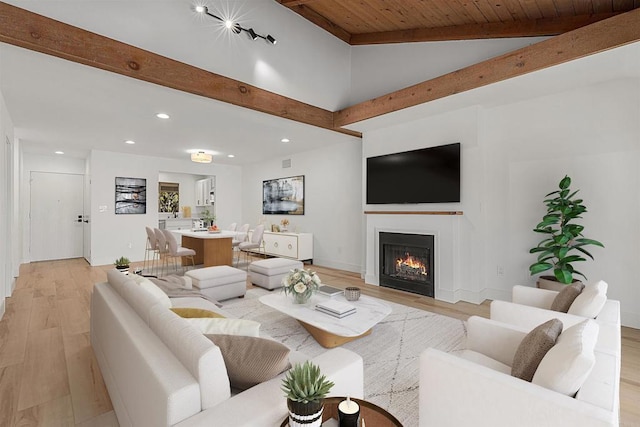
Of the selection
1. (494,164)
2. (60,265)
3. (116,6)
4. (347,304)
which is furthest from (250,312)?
(60,265)

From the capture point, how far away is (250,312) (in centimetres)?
364

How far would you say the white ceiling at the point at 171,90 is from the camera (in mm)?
2875

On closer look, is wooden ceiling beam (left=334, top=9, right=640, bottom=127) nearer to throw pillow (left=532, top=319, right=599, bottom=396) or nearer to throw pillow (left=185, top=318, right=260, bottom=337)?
throw pillow (left=532, top=319, right=599, bottom=396)

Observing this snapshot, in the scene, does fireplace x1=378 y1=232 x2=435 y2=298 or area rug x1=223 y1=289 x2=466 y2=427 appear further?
fireplace x1=378 y1=232 x2=435 y2=298

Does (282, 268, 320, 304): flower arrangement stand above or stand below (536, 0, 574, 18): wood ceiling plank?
below

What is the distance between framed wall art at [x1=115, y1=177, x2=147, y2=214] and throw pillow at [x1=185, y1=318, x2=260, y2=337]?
22.6ft

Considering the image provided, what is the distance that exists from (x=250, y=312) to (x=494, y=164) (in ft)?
12.1

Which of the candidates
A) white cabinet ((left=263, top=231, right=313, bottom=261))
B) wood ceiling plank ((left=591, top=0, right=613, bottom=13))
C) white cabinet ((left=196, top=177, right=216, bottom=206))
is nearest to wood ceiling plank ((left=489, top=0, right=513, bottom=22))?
wood ceiling plank ((left=591, top=0, right=613, bottom=13))

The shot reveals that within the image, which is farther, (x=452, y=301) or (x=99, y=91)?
(x=452, y=301)

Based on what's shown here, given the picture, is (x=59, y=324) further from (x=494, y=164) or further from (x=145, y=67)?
(x=494, y=164)

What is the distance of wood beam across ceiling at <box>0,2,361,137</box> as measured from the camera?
2465 mm

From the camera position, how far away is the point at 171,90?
136 inches

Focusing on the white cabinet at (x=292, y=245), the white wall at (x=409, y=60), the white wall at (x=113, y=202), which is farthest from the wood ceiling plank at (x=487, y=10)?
the white wall at (x=113, y=202)

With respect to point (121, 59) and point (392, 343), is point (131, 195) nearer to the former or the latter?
point (121, 59)
